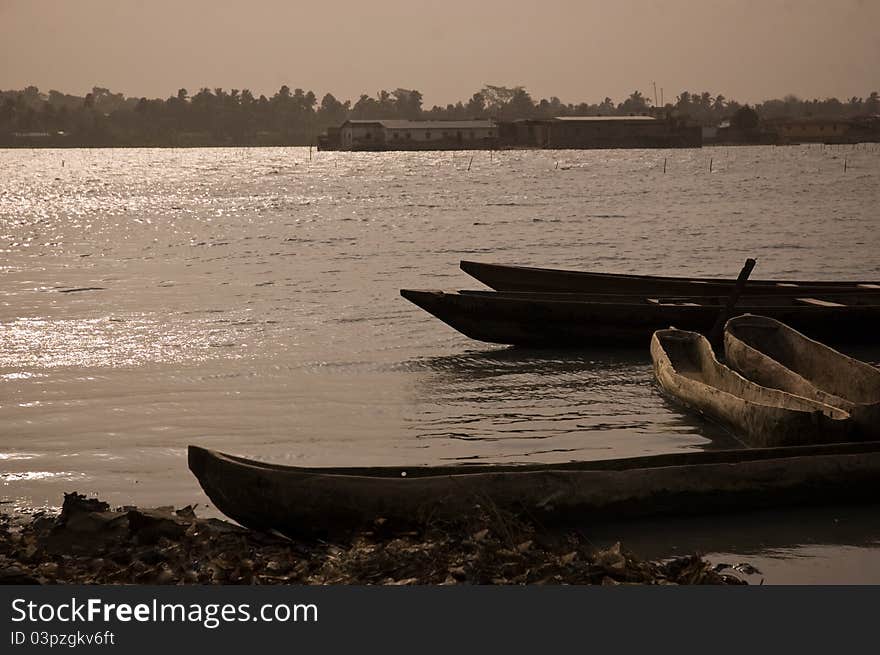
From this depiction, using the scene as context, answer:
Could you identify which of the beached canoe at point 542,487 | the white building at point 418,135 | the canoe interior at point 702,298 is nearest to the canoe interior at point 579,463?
the beached canoe at point 542,487

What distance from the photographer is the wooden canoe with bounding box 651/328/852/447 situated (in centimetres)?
842

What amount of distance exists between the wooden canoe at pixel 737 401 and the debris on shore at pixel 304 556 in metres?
2.07

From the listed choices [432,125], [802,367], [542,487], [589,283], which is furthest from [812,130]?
[542,487]

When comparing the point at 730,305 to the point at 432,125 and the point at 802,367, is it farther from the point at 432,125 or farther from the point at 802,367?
the point at 432,125

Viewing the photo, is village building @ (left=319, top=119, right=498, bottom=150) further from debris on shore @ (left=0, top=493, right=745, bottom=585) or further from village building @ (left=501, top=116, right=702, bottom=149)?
debris on shore @ (left=0, top=493, right=745, bottom=585)

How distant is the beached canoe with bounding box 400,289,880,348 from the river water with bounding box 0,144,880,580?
333 millimetres

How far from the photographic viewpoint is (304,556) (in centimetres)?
A: 661

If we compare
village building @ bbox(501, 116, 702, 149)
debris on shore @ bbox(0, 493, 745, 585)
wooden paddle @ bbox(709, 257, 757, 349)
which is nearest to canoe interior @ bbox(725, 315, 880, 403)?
wooden paddle @ bbox(709, 257, 757, 349)

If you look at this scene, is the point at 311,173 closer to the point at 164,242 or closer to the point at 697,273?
the point at 164,242

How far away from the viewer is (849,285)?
15516 millimetres

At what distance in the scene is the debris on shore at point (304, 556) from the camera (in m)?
6.04

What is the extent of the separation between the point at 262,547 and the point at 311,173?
102 m

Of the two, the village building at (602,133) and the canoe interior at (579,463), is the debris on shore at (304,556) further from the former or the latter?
the village building at (602,133)

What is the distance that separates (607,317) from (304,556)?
7.77m
